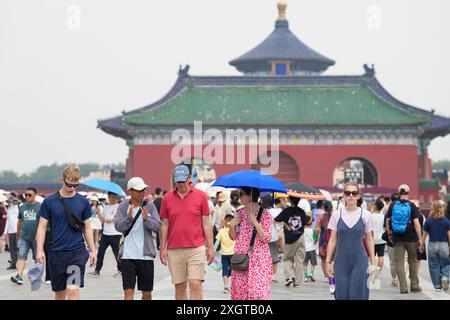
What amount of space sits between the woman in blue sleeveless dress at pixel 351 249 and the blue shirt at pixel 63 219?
Result: 2350 millimetres

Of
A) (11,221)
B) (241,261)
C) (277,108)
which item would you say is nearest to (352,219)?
(241,261)

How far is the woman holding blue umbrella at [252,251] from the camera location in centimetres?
972

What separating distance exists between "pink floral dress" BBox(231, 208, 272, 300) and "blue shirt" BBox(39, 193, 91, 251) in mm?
1480

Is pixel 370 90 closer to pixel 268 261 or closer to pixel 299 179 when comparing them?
pixel 299 179

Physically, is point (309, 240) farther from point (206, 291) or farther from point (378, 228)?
point (206, 291)

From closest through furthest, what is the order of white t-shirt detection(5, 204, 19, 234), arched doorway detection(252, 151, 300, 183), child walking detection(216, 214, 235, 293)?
child walking detection(216, 214, 235, 293), white t-shirt detection(5, 204, 19, 234), arched doorway detection(252, 151, 300, 183)

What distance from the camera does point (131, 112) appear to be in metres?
50.7

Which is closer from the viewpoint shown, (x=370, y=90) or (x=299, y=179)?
(x=299, y=179)

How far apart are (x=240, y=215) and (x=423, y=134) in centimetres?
4372

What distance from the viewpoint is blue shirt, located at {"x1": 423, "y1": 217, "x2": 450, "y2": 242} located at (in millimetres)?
14740

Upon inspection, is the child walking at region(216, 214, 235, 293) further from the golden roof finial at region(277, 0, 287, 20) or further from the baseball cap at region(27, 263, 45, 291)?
the golden roof finial at region(277, 0, 287, 20)

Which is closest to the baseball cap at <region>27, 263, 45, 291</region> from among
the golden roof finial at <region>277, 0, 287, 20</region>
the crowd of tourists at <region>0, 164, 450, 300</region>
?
the crowd of tourists at <region>0, 164, 450, 300</region>

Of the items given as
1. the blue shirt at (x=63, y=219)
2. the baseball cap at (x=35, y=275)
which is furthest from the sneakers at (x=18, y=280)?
the blue shirt at (x=63, y=219)
